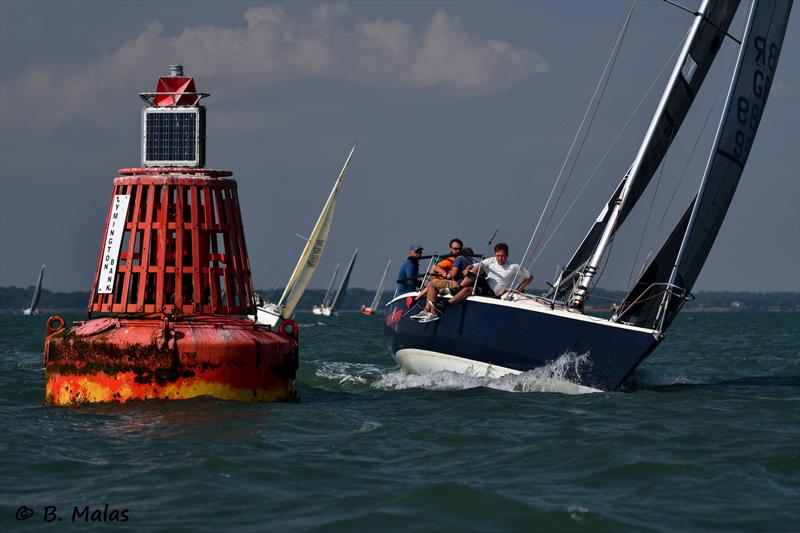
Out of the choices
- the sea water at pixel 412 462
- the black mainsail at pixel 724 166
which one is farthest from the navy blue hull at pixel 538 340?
the black mainsail at pixel 724 166

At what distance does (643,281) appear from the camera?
19.5 metres

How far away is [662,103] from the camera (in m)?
20.6

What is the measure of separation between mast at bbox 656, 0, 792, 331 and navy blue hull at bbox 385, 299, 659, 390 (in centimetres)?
70

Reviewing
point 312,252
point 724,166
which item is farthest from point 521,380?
point 312,252

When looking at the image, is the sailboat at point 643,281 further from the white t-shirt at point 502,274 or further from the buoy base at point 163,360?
the buoy base at point 163,360

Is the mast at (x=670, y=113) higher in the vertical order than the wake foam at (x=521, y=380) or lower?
higher

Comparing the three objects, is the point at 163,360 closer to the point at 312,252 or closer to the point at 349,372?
the point at 349,372

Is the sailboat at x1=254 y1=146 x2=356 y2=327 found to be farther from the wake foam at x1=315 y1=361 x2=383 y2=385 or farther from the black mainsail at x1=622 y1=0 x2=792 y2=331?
the black mainsail at x1=622 y1=0 x2=792 y2=331

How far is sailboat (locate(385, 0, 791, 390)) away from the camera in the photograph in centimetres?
1866

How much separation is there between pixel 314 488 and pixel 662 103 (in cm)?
1155

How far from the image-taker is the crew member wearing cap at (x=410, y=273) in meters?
23.6

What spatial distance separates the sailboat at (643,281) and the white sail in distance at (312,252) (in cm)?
2689

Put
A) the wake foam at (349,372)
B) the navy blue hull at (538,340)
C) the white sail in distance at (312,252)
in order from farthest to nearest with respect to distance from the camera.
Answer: the white sail in distance at (312,252)
the wake foam at (349,372)
the navy blue hull at (538,340)

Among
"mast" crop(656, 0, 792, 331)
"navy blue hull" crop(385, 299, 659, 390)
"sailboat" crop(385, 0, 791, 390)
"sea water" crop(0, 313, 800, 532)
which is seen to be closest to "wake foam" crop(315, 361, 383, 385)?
"sailboat" crop(385, 0, 791, 390)
